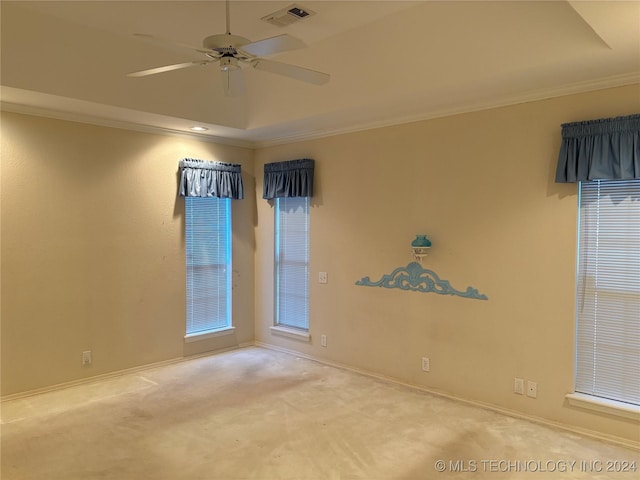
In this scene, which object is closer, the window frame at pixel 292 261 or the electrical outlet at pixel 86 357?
the electrical outlet at pixel 86 357

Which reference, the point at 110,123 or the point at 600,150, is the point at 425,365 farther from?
the point at 110,123

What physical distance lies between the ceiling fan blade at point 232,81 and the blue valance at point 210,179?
82.0 inches

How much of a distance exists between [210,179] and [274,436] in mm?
2934

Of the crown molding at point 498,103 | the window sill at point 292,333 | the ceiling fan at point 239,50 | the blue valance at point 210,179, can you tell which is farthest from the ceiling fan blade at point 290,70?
the window sill at point 292,333

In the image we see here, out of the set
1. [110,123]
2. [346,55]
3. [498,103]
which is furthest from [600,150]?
[110,123]

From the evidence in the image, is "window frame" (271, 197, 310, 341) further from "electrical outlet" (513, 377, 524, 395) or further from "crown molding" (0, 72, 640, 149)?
"electrical outlet" (513, 377, 524, 395)

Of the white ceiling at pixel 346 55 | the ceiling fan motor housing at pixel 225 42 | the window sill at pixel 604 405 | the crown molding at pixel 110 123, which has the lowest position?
the window sill at pixel 604 405

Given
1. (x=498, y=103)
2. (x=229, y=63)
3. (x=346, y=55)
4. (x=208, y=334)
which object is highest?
(x=346, y=55)

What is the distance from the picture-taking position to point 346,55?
360 centimetres

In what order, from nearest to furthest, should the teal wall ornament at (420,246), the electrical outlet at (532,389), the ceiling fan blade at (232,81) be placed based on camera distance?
the ceiling fan blade at (232,81) → the electrical outlet at (532,389) → the teal wall ornament at (420,246)

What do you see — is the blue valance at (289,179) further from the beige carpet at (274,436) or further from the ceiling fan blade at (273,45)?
the ceiling fan blade at (273,45)

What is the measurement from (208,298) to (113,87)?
99.0 inches

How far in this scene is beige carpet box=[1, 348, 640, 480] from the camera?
2715 mm

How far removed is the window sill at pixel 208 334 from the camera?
498 centimetres
